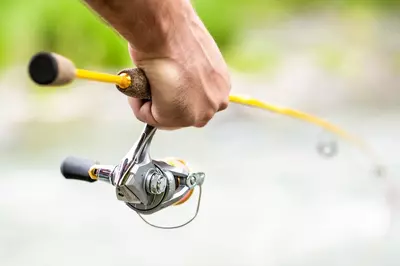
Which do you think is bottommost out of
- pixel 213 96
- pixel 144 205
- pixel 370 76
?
pixel 370 76

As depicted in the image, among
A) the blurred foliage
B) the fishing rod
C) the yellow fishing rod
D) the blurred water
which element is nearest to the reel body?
the fishing rod

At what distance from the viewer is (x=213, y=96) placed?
78 centimetres

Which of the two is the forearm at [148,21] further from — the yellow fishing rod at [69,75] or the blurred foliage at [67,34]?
the blurred foliage at [67,34]

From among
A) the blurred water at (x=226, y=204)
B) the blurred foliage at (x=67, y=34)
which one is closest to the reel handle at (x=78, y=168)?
the blurred water at (x=226, y=204)

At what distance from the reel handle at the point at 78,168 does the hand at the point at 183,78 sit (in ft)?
0.53

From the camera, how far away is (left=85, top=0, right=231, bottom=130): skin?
701 mm

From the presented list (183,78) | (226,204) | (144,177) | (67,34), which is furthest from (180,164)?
(67,34)

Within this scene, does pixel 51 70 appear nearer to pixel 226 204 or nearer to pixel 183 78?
pixel 183 78

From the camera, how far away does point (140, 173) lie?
A: 84cm

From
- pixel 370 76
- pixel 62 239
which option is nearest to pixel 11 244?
pixel 62 239

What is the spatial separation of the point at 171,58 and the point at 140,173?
0.16m

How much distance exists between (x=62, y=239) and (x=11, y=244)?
0.14m

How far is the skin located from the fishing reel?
20 millimetres

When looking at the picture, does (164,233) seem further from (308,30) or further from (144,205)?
(308,30)
